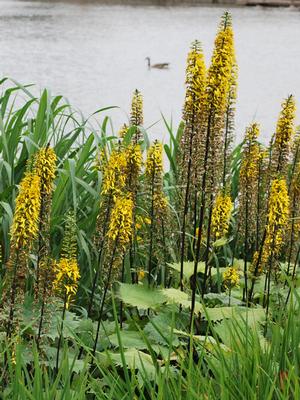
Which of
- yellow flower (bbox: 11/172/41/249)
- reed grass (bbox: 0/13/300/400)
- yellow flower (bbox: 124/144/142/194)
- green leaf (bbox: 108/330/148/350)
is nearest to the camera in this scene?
reed grass (bbox: 0/13/300/400)

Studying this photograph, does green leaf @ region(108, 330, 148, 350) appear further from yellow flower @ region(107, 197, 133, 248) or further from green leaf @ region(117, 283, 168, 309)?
yellow flower @ region(107, 197, 133, 248)

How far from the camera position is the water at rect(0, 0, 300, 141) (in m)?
17.9

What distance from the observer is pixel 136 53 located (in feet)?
103

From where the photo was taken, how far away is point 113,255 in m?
3.11

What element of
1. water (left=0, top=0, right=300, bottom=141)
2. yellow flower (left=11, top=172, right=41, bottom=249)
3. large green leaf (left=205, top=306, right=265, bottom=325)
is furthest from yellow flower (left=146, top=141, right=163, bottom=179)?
water (left=0, top=0, right=300, bottom=141)

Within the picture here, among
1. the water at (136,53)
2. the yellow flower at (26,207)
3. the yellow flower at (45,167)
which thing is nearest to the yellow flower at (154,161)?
the yellow flower at (45,167)

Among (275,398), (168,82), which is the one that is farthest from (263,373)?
(168,82)

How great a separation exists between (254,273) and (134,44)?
106ft

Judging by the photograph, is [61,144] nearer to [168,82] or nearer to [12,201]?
[12,201]

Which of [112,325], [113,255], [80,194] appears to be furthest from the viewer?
[80,194]

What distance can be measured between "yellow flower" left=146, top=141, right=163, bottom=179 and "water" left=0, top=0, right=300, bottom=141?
8.76ft

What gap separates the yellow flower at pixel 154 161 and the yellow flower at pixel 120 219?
0.60 meters

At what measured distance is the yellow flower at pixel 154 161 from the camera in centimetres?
362

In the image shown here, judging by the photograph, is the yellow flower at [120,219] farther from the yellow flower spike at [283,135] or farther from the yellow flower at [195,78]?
the yellow flower spike at [283,135]
